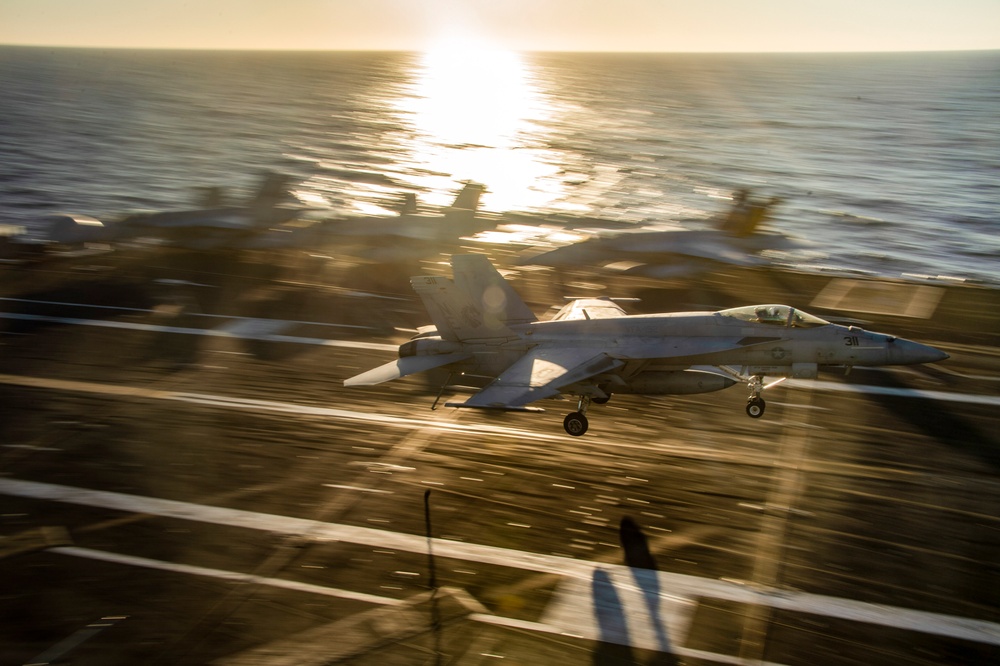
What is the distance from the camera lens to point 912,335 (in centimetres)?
2984

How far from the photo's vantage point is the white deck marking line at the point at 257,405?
22359 mm

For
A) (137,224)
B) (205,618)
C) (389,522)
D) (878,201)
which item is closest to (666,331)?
(389,522)

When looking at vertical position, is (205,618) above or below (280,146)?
below

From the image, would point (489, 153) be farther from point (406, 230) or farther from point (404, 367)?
point (404, 367)

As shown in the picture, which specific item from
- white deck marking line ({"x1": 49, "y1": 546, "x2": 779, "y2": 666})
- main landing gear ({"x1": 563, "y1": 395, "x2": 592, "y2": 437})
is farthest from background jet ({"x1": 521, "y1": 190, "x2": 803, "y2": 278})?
white deck marking line ({"x1": 49, "y1": 546, "x2": 779, "y2": 666})

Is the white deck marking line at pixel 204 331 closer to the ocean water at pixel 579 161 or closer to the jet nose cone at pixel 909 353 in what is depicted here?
the jet nose cone at pixel 909 353

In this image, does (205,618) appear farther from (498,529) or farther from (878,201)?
(878,201)

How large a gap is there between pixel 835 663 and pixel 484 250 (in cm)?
3491

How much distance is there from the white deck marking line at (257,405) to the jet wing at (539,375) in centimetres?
266

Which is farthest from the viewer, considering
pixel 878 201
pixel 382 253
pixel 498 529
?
pixel 878 201

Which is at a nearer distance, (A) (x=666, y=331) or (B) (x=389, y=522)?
(B) (x=389, y=522)

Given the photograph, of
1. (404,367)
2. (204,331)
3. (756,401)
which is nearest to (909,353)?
(756,401)

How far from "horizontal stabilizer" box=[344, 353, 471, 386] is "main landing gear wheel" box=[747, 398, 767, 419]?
830 cm

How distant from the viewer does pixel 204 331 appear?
1228 inches
